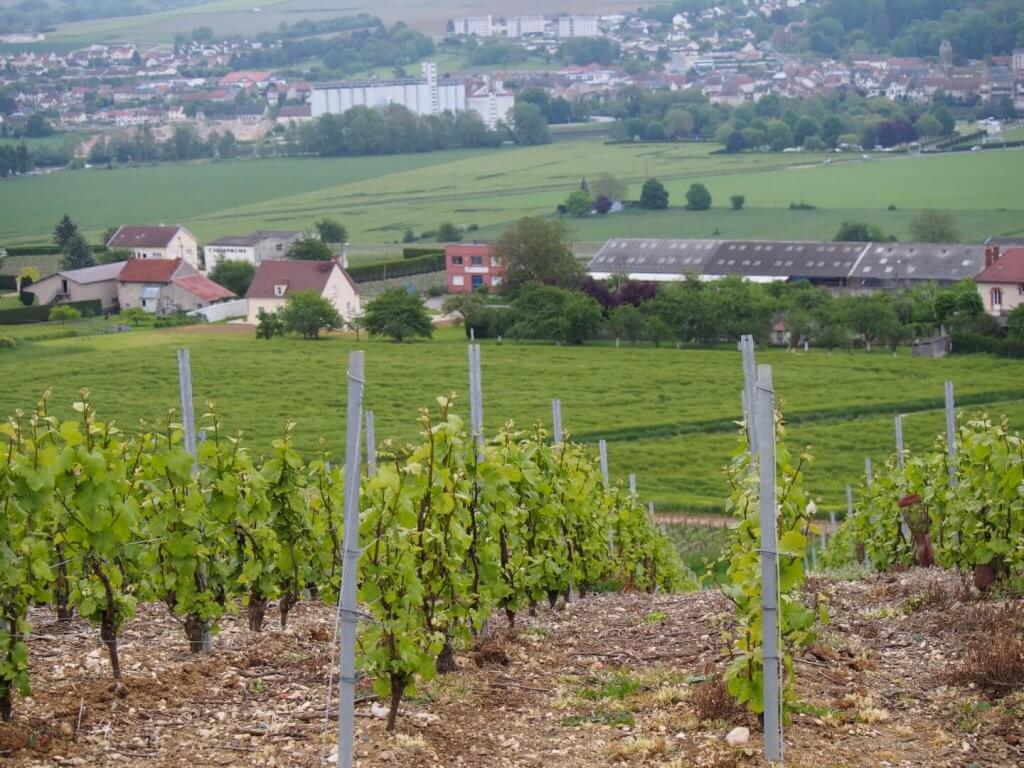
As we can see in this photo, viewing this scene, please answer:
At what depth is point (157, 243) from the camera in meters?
71.8

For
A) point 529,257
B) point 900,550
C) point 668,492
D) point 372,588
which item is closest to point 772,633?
point 372,588

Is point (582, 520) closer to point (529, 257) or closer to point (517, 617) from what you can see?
point (517, 617)

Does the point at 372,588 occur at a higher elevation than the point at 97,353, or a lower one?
higher

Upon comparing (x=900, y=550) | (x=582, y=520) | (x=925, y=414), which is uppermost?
(x=582, y=520)

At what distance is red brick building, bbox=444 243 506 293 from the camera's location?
64188mm

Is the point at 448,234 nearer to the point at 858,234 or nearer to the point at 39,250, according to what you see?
the point at 39,250

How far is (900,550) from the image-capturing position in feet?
45.8

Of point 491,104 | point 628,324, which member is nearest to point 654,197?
point 628,324

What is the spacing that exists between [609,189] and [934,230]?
2422 centimetres

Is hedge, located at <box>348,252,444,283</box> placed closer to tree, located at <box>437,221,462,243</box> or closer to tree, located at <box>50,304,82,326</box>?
tree, located at <box>437,221,462,243</box>

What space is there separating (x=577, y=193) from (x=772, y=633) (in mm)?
82410

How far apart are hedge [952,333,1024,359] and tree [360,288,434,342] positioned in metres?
16.5

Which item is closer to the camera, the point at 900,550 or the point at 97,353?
the point at 900,550

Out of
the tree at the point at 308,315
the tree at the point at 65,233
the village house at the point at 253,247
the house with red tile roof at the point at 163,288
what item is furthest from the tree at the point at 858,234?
the tree at the point at 65,233
